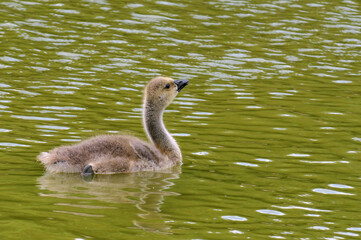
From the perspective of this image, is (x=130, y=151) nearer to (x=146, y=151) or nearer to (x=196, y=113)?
(x=146, y=151)

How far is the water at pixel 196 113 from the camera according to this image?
1074 cm

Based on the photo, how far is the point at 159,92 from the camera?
1432 centimetres

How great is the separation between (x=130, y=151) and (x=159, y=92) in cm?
152

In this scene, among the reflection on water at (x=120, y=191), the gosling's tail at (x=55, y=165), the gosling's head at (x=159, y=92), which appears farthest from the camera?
the gosling's head at (x=159, y=92)

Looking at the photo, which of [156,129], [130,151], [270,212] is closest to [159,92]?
[156,129]

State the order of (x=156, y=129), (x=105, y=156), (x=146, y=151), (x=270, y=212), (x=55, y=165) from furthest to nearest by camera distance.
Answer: (x=156, y=129)
(x=146, y=151)
(x=105, y=156)
(x=55, y=165)
(x=270, y=212)

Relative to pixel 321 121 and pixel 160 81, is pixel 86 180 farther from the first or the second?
pixel 321 121

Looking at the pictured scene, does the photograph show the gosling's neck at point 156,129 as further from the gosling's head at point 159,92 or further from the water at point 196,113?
the water at point 196,113

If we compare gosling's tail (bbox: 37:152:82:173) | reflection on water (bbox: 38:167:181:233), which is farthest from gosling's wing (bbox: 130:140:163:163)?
gosling's tail (bbox: 37:152:82:173)

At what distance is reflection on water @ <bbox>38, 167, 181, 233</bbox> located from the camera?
35.0 feet

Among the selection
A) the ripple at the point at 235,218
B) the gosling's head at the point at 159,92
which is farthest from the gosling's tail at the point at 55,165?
the ripple at the point at 235,218

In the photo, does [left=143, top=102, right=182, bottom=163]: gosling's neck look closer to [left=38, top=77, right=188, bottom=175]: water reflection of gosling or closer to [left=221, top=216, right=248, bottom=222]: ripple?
→ [left=38, top=77, right=188, bottom=175]: water reflection of gosling

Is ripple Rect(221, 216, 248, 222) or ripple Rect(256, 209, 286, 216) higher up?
ripple Rect(221, 216, 248, 222)

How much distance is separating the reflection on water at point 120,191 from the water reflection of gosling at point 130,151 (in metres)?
0.13
